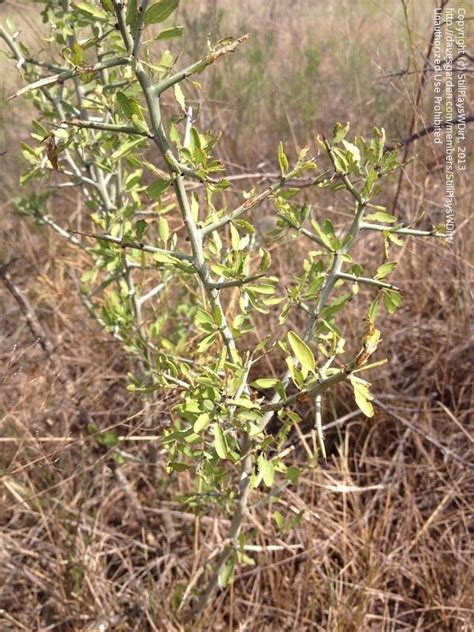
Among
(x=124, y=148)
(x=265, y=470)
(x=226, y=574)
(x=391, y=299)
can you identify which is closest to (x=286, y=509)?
(x=226, y=574)

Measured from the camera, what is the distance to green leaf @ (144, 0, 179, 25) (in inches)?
26.5

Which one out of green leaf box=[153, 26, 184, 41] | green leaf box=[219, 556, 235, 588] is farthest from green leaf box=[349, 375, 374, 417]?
green leaf box=[219, 556, 235, 588]

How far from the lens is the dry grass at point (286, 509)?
144 centimetres

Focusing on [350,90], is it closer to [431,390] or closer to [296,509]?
[431,390]

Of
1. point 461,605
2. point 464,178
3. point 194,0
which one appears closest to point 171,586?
point 461,605

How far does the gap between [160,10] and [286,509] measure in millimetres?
1360

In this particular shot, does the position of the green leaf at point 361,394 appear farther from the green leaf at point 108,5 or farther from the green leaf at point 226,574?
the green leaf at point 226,574

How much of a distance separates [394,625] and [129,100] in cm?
136

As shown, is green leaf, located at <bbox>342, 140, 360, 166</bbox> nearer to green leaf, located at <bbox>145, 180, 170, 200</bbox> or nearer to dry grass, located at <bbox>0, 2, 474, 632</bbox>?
green leaf, located at <bbox>145, 180, 170, 200</bbox>

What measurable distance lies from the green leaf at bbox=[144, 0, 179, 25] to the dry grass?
0.74 meters

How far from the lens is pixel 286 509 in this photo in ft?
5.46

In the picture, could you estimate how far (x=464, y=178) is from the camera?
2.23 metres

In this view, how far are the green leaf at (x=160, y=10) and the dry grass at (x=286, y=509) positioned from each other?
74 centimetres

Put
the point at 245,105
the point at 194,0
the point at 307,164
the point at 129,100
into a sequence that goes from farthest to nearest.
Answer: the point at 245,105, the point at 194,0, the point at 307,164, the point at 129,100
